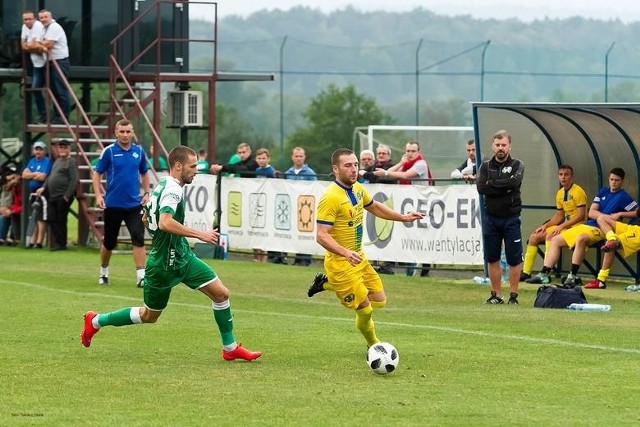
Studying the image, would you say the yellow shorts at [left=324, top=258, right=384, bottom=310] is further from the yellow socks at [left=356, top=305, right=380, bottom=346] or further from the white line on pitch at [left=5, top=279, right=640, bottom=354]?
the white line on pitch at [left=5, top=279, right=640, bottom=354]

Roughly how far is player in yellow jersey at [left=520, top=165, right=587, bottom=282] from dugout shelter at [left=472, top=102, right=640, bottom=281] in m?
0.74

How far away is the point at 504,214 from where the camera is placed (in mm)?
17750

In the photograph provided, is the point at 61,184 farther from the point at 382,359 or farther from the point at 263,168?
the point at 382,359

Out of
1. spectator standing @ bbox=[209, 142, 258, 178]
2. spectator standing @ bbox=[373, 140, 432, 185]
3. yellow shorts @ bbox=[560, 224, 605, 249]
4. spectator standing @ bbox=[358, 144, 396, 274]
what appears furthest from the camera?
spectator standing @ bbox=[209, 142, 258, 178]

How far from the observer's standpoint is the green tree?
66875 millimetres

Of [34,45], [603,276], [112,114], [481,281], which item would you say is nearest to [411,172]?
[481,281]

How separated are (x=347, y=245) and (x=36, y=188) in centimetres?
1690

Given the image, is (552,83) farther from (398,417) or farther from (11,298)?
(398,417)

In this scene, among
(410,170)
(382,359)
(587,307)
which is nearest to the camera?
(382,359)

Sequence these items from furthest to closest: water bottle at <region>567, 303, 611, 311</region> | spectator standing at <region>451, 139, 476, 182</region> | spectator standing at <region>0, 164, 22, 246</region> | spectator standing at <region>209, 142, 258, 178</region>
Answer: spectator standing at <region>0, 164, 22, 246</region>
spectator standing at <region>209, 142, 258, 178</region>
spectator standing at <region>451, 139, 476, 182</region>
water bottle at <region>567, 303, 611, 311</region>

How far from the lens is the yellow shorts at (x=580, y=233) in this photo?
67.1 ft

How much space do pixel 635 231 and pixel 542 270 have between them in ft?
5.24

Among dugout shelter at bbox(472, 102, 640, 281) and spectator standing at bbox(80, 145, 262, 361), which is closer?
spectator standing at bbox(80, 145, 262, 361)

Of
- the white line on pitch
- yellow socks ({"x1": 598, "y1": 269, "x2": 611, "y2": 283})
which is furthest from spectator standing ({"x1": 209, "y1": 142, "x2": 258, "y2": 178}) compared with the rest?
yellow socks ({"x1": 598, "y1": 269, "x2": 611, "y2": 283})
